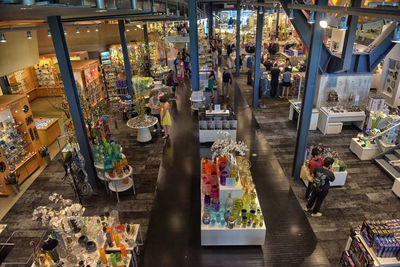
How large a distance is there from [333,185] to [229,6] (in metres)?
30.2

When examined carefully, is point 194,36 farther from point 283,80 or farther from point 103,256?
point 103,256

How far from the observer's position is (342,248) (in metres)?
5.01

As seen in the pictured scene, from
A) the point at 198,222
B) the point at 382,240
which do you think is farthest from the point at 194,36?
the point at 382,240

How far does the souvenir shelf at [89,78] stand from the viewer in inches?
419

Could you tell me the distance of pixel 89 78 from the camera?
37.2ft

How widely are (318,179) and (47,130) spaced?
26.5 feet

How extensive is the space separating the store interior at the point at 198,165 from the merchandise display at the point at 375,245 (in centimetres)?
2

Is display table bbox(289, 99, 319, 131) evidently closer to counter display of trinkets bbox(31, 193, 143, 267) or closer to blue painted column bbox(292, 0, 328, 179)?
blue painted column bbox(292, 0, 328, 179)

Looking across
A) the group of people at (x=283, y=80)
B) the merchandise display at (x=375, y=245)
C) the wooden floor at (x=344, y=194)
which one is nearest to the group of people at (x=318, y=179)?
the wooden floor at (x=344, y=194)

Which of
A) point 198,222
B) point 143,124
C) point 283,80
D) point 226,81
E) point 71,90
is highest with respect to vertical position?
point 71,90

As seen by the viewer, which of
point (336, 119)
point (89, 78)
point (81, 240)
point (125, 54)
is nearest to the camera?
point (81, 240)

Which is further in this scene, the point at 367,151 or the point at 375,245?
the point at 367,151

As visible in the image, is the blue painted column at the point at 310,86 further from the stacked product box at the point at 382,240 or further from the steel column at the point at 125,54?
the steel column at the point at 125,54

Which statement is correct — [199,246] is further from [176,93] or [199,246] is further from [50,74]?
[50,74]
